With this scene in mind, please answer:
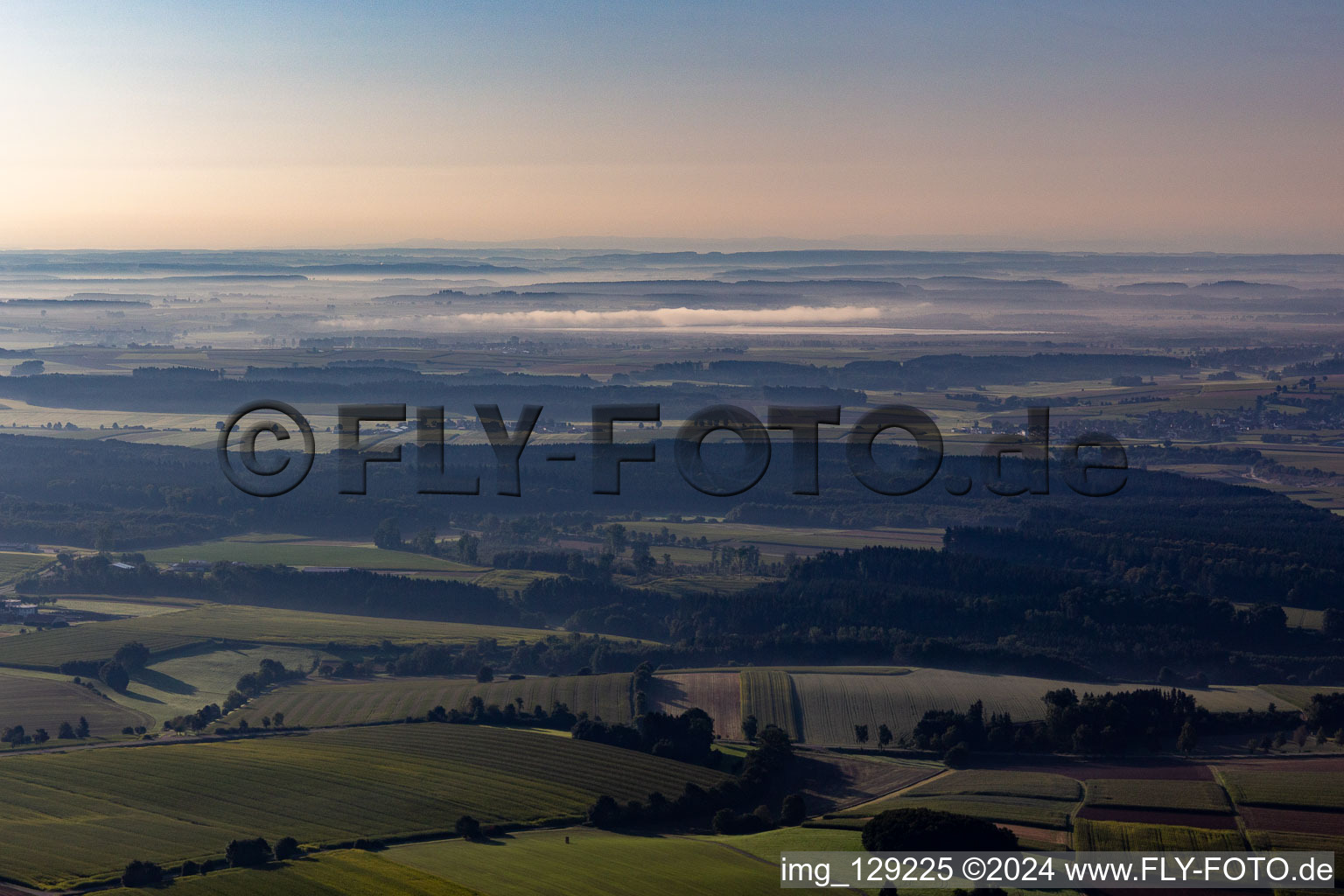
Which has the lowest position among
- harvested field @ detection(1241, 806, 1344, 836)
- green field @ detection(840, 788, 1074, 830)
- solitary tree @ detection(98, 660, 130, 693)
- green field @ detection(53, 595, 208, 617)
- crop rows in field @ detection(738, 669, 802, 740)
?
green field @ detection(53, 595, 208, 617)

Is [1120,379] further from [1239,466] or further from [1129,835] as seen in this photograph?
[1129,835]

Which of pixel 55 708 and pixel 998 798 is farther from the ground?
pixel 998 798

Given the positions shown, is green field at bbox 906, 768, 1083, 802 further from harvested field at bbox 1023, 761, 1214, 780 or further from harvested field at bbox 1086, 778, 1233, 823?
harvested field at bbox 1023, 761, 1214, 780

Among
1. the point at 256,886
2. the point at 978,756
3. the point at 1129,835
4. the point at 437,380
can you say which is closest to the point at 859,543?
the point at 978,756

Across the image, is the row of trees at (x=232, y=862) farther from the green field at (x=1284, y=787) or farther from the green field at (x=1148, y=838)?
the green field at (x=1284, y=787)

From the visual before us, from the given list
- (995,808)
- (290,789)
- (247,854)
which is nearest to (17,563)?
(290,789)

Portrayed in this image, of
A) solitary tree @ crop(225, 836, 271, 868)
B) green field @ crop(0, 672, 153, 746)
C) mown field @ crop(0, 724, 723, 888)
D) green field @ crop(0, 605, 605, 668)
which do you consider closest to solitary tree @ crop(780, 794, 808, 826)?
mown field @ crop(0, 724, 723, 888)

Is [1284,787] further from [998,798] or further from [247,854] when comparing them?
[247,854]
